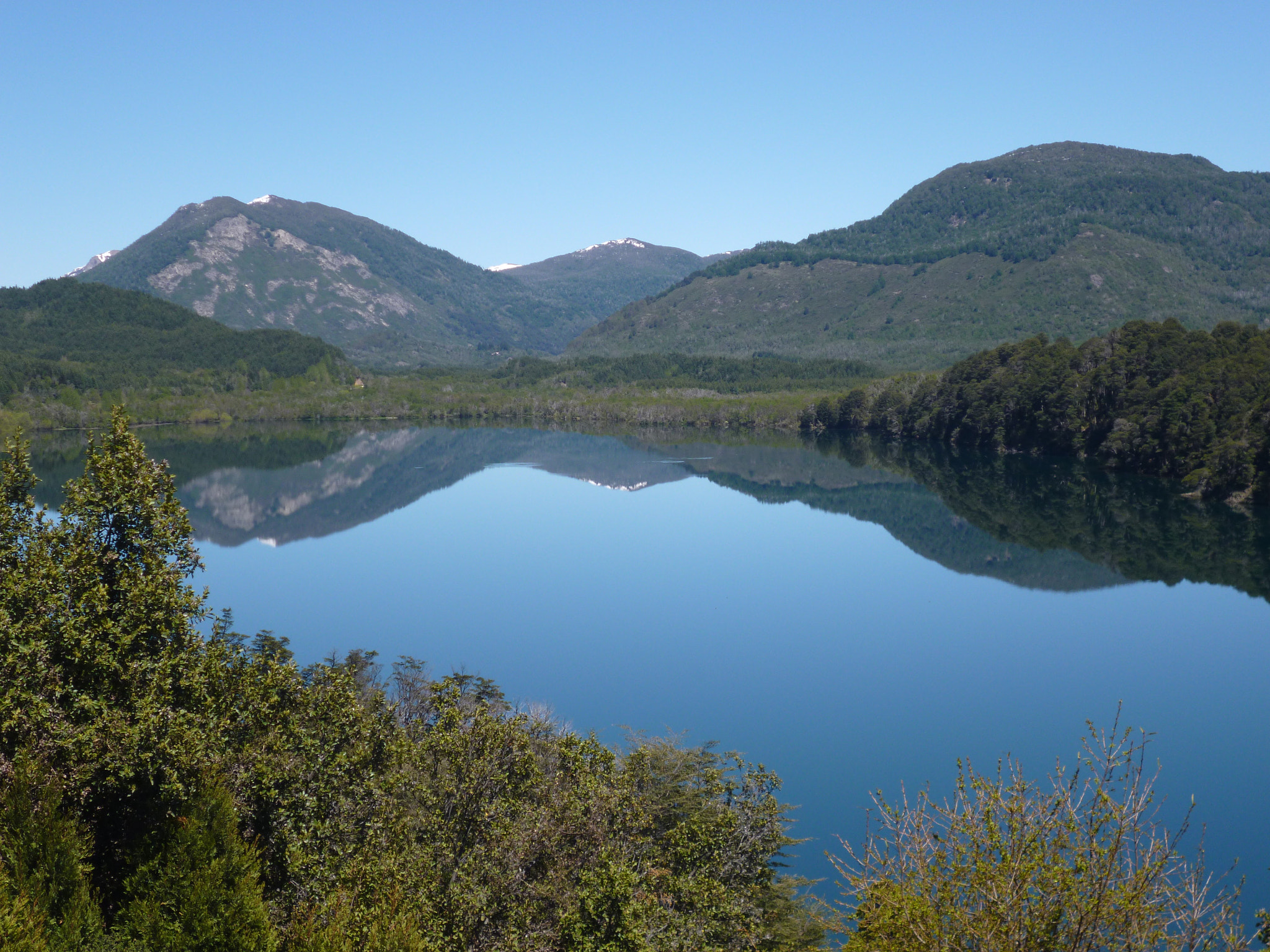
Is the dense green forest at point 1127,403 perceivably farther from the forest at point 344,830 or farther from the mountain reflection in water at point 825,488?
the forest at point 344,830

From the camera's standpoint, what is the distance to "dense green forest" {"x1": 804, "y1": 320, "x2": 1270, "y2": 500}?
83000 mm

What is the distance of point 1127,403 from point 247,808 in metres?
105

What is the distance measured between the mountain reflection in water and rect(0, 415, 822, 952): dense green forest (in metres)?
47.9

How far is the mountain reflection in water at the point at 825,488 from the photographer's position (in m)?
65.9

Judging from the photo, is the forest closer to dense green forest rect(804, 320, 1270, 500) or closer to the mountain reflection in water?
the mountain reflection in water

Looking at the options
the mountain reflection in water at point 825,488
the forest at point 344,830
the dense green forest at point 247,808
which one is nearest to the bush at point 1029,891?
the forest at point 344,830

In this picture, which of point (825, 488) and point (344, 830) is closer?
point (344, 830)

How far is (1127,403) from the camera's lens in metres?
102

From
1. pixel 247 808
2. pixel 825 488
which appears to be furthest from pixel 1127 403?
pixel 247 808

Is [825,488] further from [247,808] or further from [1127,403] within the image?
[247,808]

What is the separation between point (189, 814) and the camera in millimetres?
14977

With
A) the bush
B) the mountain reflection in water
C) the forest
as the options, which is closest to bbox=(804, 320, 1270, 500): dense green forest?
the mountain reflection in water

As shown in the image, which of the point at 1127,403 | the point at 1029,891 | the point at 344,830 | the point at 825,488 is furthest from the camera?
the point at 1127,403

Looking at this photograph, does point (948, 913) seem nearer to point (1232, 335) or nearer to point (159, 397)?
point (1232, 335)
